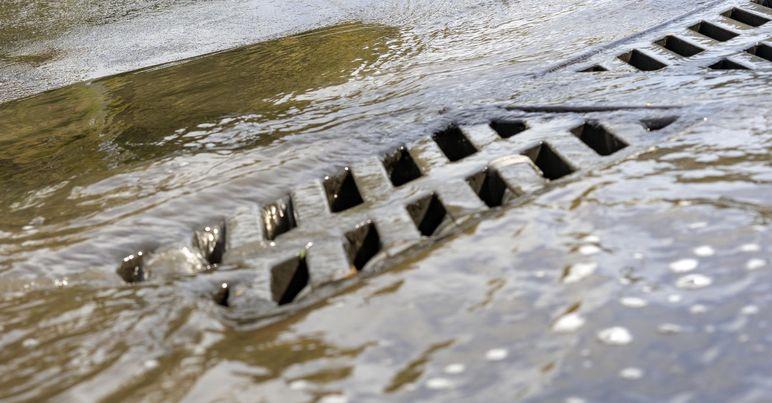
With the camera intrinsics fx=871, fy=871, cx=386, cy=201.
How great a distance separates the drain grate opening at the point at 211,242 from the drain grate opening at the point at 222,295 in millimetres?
253

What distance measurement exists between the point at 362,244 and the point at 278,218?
346 millimetres

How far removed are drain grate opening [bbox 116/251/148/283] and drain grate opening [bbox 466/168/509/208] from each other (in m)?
0.93

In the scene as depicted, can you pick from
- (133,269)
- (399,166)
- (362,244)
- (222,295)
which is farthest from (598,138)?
(133,269)

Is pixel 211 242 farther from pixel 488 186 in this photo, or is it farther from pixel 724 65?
pixel 724 65

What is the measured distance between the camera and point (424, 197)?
7.89ft

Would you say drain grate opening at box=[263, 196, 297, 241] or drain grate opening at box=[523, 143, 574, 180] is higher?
drain grate opening at box=[523, 143, 574, 180]

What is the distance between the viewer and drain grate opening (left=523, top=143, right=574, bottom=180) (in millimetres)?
2549

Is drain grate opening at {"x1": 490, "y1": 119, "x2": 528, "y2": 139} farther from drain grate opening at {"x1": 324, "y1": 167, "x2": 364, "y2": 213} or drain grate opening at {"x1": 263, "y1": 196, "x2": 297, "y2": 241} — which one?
drain grate opening at {"x1": 263, "y1": 196, "x2": 297, "y2": 241}

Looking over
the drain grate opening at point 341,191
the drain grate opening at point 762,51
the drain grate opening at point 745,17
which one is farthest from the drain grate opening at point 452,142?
the drain grate opening at point 745,17

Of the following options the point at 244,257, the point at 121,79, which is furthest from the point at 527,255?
the point at 121,79

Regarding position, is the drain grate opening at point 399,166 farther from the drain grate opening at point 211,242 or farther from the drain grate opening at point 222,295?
the drain grate opening at point 222,295

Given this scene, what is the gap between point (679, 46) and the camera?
3.69 meters

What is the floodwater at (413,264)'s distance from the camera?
5.12ft

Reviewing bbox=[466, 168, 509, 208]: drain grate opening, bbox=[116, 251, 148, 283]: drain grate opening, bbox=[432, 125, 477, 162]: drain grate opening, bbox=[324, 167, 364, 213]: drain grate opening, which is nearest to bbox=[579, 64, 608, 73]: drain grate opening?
bbox=[432, 125, 477, 162]: drain grate opening
